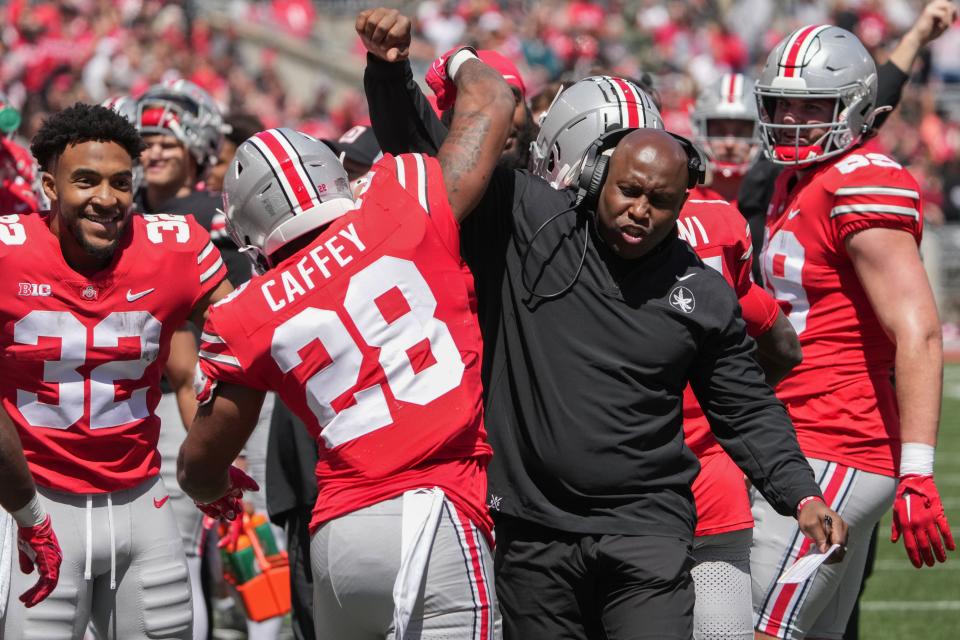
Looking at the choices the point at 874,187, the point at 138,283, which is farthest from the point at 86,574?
the point at 874,187

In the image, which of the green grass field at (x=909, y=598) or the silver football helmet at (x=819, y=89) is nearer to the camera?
the silver football helmet at (x=819, y=89)

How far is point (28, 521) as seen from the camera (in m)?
3.74

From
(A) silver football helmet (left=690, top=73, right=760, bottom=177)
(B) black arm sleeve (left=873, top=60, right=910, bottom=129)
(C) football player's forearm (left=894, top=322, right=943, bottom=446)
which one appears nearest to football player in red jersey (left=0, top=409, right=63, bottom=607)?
(C) football player's forearm (left=894, top=322, right=943, bottom=446)

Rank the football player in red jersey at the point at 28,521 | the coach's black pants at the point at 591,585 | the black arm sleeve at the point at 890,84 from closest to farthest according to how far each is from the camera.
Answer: the coach's black pants at the point at 591,585
the football player in red jersey at the point at 28,521
the black arm sleeve at the point at 890,84

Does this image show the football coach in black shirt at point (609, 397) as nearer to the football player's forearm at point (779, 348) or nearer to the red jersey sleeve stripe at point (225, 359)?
the football player's forearm at point (779, 348)

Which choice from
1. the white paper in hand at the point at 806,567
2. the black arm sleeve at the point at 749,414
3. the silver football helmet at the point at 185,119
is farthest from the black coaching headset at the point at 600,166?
the silver football helmet at the point at 185,119

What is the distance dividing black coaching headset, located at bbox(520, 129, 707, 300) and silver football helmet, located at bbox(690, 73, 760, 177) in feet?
10.00

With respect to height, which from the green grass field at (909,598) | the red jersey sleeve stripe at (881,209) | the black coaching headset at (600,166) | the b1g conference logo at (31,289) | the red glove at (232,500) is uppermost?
the black coaching headset at (600,166)

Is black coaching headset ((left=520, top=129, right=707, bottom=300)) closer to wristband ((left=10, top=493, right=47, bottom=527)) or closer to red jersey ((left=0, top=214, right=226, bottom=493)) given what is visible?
red jersey ((left=0, top=214, right=226, bottom=493))

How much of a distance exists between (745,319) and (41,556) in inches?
77.3

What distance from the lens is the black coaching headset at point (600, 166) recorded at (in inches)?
134

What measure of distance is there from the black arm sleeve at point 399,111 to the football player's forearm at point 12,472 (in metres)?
1.18

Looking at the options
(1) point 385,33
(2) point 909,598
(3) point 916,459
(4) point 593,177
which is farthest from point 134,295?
(2) point 909,598

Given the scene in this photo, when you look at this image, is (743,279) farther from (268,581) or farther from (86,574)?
(268,581)
